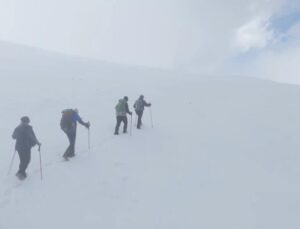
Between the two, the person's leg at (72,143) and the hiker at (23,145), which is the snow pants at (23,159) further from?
the person's leg at (72,143)

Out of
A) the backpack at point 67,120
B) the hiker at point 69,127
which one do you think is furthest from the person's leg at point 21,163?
the backpack at point 67,120

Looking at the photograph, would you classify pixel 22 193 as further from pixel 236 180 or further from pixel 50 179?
pixel 236 180

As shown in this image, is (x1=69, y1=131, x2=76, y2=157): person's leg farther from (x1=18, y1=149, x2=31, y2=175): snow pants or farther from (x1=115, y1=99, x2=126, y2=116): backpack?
(x1=115, y1=99, x2=126, y2=116): backpack

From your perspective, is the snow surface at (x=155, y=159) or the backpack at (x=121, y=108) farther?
the backpack at (x=121, y=108)

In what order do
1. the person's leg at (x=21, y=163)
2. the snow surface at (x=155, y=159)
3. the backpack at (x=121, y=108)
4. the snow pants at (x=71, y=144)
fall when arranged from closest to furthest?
the snow surface at (x=155, y=159)
the person's leg at (x=21, y=163)
the snow pants at (x=71, y=144)
the backpack at (x=121, y=108)

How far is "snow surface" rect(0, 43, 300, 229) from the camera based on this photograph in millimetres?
10531

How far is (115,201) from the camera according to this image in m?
11.1

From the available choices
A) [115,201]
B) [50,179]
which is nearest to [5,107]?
[50,179]

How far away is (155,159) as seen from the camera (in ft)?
48.6

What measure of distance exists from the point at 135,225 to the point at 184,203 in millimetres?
2073

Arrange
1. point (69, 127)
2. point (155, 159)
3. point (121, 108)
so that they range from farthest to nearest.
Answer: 1. point (121, 108)
2. point (155, 159)
3. point (69, 127)

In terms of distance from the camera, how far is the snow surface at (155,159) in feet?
34.6

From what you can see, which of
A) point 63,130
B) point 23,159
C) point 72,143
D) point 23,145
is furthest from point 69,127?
point 23,159

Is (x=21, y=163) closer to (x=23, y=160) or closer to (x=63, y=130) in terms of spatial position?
(x=23, y=160)
